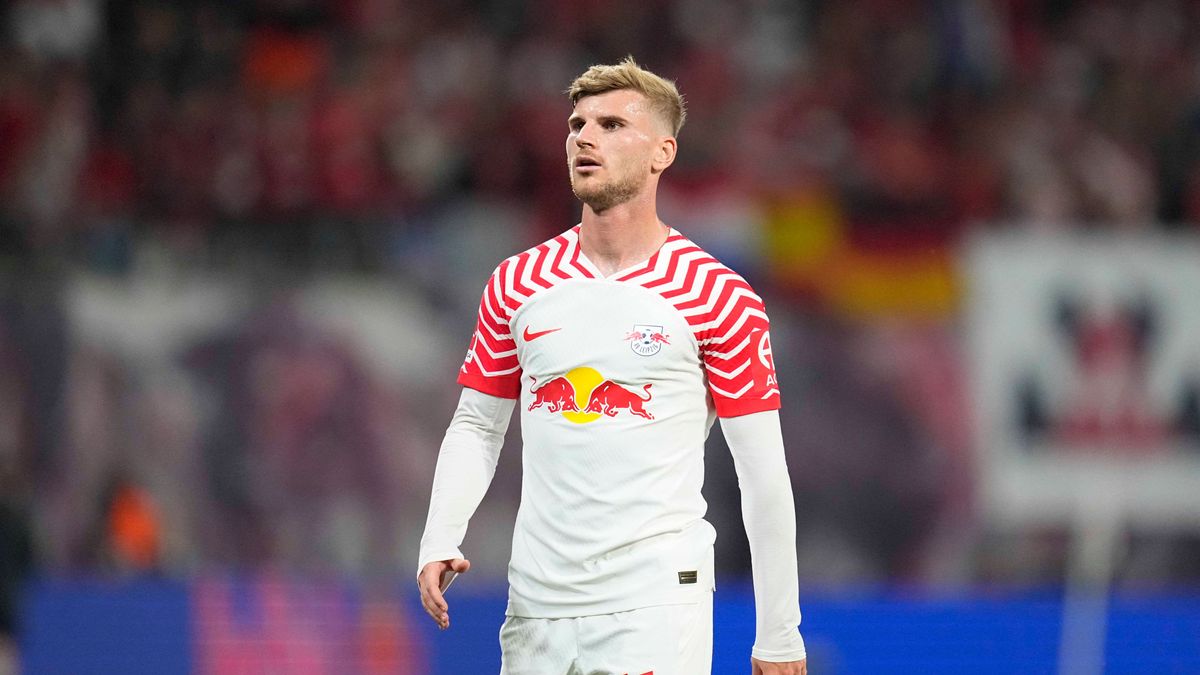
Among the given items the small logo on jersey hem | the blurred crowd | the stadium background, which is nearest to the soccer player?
the small logo on jersey hem

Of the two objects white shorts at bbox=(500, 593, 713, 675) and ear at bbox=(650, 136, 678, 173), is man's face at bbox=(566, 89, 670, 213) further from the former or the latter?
white shorts at bbox=(500, 593, 713, 675)

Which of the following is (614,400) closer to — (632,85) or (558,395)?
(558,395)

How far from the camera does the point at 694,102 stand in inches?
365

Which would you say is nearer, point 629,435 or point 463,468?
point 629,435

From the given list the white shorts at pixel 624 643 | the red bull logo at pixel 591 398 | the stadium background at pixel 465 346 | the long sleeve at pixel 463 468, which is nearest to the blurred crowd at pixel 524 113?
the stadium background at pixel 465 346

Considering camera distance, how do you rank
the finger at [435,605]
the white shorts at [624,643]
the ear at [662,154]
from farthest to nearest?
1. the ear at [662,154]
2. the finger at [435,605]
3. the white shorts at [624,643]

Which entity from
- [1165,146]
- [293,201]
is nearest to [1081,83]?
[1165,146]

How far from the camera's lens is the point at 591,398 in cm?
323

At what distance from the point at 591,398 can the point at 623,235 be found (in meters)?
0.36

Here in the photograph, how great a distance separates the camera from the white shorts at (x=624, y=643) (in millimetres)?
3137

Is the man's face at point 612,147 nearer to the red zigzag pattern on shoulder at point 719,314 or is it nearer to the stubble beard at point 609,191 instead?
the stubble beard at point 609,191

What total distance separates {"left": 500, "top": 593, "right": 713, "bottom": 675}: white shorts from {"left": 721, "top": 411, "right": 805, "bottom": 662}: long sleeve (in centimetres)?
13

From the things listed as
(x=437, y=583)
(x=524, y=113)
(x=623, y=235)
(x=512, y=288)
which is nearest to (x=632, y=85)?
(x=623, y=235)

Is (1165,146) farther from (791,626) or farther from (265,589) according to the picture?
(791,626)
